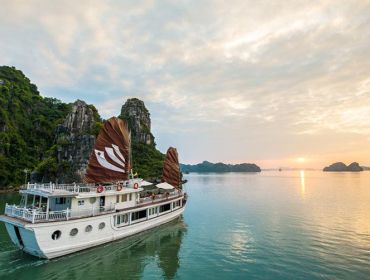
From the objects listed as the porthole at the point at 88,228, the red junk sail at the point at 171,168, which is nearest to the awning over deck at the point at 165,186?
the red junk sail at the point at 171,168

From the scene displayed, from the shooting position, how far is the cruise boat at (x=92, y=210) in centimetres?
1888

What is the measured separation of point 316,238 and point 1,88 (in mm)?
100544

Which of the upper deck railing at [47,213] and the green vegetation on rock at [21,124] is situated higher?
the green vegetation on rock at [21,124]

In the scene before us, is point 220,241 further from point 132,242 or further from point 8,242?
point 8,242

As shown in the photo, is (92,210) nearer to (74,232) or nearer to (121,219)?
(74,232)

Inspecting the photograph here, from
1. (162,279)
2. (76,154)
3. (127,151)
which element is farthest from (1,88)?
(162,279)

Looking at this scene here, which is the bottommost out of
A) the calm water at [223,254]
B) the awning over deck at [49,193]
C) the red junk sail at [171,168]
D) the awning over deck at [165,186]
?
the calm water at [223,254]

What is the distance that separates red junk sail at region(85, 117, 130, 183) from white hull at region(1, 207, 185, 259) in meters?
4.68

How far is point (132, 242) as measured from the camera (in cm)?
2489

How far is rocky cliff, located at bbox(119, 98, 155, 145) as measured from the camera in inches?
5354

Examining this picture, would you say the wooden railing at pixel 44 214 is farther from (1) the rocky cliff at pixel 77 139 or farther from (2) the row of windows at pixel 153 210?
(1) the rocky cliff at pixel 77 139

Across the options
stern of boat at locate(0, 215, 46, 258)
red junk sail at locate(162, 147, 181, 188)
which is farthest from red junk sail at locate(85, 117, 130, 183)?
red junk sail at locate(162, 147, 181, 188)

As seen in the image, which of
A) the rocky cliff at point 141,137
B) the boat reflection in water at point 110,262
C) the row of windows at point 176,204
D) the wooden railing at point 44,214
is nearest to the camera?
the boat reflection in water at point 110,262

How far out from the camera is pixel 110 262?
19.9m
